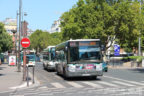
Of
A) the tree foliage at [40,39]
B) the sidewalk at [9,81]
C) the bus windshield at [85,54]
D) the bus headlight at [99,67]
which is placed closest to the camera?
the sidewalk at [9,81]

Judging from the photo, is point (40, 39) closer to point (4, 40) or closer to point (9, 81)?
point (4, 40)

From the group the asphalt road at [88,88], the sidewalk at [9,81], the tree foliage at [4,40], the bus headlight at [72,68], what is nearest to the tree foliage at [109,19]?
the tree foliage at [4,40]

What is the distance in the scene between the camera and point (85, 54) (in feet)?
66.2

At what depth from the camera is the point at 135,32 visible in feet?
163

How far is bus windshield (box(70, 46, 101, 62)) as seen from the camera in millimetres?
20172

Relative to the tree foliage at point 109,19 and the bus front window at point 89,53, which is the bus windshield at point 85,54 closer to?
the bus front window at point 89,53

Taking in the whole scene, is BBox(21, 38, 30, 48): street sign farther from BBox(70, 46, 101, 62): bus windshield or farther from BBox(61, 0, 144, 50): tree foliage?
BBox(61, 0, 144, 50): tree foliage

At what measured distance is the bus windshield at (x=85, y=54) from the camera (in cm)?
2017

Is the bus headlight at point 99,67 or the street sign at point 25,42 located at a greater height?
the street sign at point 25,42

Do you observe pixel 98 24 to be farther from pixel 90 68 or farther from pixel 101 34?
pixel 90 68

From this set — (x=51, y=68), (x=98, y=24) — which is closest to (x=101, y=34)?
(x=98, y=24)

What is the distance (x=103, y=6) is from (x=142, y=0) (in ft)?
28.8

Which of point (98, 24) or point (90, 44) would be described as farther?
point (98, 24)

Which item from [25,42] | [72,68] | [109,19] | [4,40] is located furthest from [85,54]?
[4,40]
